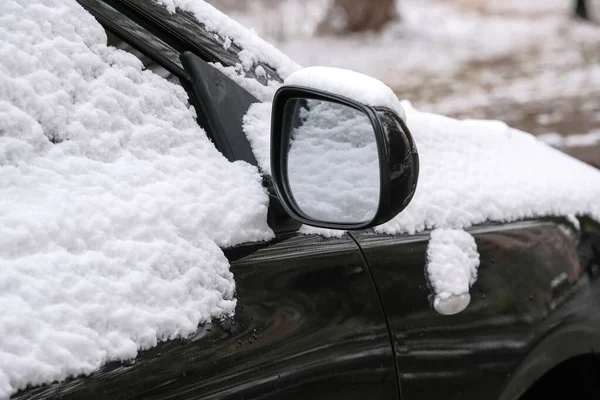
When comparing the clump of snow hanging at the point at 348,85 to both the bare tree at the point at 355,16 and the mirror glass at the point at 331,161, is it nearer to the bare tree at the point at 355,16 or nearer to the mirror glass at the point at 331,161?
the mirror glass at the point at 331,161

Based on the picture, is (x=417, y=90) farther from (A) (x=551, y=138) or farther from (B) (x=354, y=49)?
(B) (x=354, y=49)

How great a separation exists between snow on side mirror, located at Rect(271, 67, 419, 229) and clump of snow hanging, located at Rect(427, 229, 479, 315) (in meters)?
0.33

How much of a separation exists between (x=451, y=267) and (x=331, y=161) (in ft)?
1.42

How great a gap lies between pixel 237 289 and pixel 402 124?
1.58 feet

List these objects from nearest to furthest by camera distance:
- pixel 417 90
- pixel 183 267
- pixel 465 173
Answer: pixel 183 267
pixel 465 173
pixel 417 90

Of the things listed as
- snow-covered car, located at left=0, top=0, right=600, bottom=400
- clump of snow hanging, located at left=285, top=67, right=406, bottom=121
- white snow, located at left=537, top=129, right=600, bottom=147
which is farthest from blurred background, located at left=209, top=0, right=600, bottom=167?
clump of snow hanging, located at left=285, top=67, right=406, bottom=121

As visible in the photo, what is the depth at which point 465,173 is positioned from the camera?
2064 mm

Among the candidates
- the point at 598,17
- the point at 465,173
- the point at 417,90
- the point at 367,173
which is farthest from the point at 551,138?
the point at 598,17

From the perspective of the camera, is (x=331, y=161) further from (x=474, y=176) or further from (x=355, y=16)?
(x=355, y=16)

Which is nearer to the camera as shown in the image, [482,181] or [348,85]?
[348,85]

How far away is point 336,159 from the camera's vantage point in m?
1.62

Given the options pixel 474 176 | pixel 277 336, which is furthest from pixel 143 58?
pixel 474 176

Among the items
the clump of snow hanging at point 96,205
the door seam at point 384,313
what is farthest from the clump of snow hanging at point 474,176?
the clump of snow hanging at point 96,205

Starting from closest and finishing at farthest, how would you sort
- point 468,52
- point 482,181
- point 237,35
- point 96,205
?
point 96,205
point 237,35
point 482,181
point 468,52
